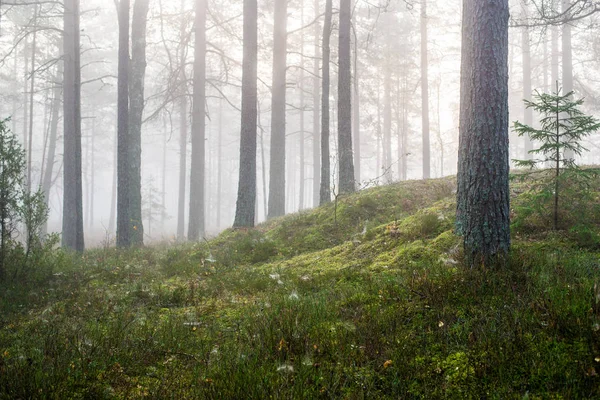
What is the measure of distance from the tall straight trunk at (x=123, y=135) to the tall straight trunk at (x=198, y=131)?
664 centimetres

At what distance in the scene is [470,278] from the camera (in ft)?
13.2

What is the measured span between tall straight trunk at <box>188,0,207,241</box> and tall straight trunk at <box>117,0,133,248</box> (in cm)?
664

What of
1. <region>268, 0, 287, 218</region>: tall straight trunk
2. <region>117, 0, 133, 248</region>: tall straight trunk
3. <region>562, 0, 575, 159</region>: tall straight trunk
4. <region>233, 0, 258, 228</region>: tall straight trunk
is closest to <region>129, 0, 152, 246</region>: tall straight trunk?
<region>117, 0, 133, 248</region>: tall straight trunk

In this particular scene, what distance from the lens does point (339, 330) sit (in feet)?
11.0

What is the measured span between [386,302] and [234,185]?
64056mm

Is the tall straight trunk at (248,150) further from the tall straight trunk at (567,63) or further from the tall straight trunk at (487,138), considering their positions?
the tall straight trunk at (567,63)

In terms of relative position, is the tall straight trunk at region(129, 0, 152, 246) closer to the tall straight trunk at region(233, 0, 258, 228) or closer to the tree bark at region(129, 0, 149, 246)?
the tree bark at region(129, 0, 149, 246)

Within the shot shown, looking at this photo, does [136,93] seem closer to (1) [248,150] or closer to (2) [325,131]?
(1) [248,150]

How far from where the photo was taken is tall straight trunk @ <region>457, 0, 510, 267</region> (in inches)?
179

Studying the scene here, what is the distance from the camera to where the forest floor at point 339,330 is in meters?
2.64

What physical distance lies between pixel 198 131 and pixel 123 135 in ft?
23.6

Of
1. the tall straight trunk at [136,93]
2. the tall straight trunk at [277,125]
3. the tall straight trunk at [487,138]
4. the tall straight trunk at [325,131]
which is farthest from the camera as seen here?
the tall straight trunk at [277,125]

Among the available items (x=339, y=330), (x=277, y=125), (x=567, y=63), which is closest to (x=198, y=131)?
(x=277, y=125)

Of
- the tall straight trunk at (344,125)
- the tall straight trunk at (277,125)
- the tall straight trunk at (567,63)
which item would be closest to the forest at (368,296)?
the tall straight trunk at (344,125)
